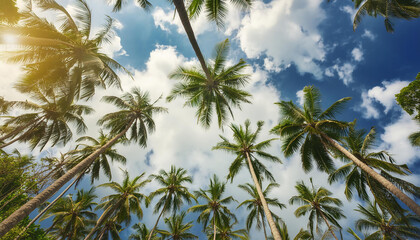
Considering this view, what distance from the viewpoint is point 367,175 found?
1057cm

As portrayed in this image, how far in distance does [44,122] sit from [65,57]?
25.3ft

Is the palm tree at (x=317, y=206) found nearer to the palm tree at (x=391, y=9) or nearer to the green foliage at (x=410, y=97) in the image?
the green foliage at (x=410, y=97)

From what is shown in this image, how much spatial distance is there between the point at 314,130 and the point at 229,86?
653 centimetres

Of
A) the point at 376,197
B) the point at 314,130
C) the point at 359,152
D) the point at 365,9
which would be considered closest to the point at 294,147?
the point at 314,130

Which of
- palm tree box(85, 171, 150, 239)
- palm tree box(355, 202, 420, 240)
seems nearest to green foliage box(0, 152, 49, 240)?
palm tree box(85, 171, 150, 239)

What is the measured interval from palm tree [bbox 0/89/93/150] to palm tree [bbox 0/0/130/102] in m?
2.38

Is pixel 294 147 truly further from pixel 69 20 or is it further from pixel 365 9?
pixel 69 20

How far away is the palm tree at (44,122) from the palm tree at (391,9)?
20.7 meters

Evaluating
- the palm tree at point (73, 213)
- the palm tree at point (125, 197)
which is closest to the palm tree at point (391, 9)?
the palm tree at point (125, 197)

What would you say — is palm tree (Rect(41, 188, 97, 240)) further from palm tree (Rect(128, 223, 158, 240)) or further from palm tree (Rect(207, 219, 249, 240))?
palm tree (Rect(207, 219, 249, 240))

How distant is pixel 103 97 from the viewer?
45.3 ft

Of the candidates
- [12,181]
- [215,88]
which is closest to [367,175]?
[215,88]

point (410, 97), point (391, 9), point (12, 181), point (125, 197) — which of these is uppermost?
point (391, 9)

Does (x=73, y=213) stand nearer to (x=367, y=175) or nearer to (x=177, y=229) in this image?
(x=177, y=229)
